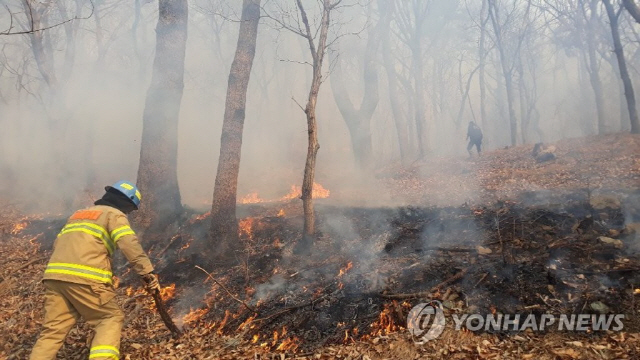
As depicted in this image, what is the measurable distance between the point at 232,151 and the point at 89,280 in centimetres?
428

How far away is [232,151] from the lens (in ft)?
25.6

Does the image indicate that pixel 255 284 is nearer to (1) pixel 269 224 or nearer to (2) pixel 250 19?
(1) pixel 269 224

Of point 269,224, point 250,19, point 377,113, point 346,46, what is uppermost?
point 346,46

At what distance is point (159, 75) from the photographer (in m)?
8.41

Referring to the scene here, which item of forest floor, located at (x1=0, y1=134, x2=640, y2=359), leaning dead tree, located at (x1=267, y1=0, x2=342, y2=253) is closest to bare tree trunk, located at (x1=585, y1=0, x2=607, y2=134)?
forest floor, located at (x1=0, y1=134, x2=640, y2=359)

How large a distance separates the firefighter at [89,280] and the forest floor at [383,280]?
71 centimetres

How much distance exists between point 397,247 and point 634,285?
3.17 metres

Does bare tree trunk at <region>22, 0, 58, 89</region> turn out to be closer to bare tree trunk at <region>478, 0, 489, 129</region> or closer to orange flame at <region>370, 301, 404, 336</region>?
orange flame at <region>370, 301, 404, 336</region>

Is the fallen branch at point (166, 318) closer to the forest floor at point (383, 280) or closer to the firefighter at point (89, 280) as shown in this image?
the forest floor at point (383, 280)

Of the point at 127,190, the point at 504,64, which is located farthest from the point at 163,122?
the point at 504,64

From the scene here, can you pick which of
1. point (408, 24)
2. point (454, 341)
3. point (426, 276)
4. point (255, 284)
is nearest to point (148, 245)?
point (255, 284)

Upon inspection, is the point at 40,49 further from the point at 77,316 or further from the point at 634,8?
the point at 634,8

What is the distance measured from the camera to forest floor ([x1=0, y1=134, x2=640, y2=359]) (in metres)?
4.11

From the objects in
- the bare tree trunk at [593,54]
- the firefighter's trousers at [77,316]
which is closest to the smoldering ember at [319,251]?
the firefighter's trousers at [77,316]
